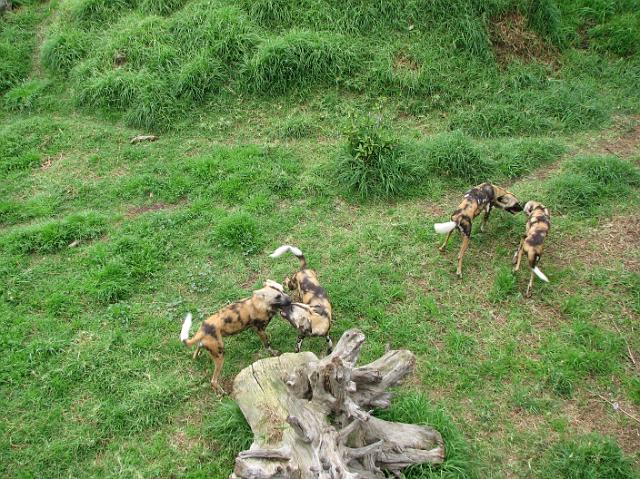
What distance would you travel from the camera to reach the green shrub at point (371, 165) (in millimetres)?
6590

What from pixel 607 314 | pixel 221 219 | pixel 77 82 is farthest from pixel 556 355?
pixel 77 82

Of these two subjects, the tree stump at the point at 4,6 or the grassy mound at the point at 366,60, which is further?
the tree stump at the point at 4,6

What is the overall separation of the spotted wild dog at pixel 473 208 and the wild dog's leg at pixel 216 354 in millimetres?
2331

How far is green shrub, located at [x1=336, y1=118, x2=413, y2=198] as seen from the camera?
259 inches

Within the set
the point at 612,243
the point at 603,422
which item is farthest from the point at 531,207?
the point at 603,422

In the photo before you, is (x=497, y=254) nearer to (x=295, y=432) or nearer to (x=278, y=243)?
(x=278, y=243)

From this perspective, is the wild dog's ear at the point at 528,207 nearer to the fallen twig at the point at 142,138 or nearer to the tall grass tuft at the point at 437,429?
the tall grass tuft at the point at 437,429

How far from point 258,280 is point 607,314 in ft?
11.0

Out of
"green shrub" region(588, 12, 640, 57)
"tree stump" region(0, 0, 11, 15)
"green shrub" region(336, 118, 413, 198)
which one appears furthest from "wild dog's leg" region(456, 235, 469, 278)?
"tree stump" region(0, 0, 11, 15)

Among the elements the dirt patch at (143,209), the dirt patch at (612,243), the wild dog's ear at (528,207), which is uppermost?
the wild dog's ear at (528,207)

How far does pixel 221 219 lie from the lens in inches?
246

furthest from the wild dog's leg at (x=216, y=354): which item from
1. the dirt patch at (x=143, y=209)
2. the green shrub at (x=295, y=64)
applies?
the green shrub at (x=295, y=64)

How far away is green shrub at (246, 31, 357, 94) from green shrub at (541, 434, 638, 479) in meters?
5.82

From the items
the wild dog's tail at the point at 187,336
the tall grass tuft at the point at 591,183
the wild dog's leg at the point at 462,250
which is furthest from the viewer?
the tall grass tuft at the point at 591,183
